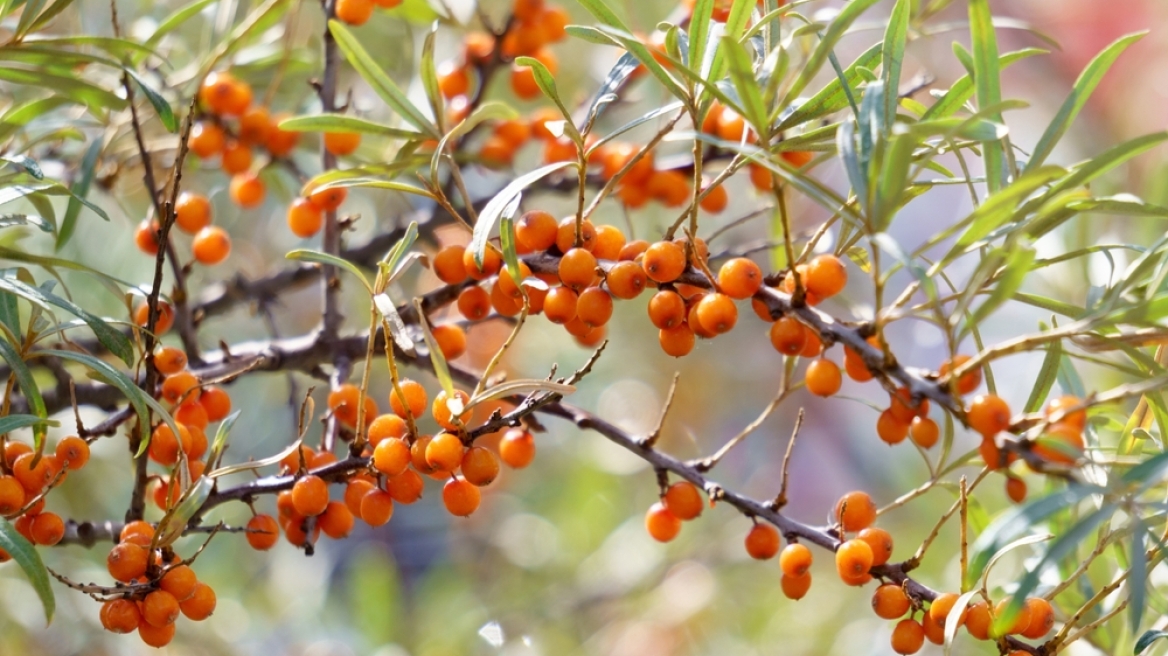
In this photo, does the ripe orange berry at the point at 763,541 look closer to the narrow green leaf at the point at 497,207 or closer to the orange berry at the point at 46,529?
the narrow green leaf at the point at 497,207

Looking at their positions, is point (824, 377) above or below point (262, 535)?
above

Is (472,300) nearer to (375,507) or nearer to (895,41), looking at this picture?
(375,507)

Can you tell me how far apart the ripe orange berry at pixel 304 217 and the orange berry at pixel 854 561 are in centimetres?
46

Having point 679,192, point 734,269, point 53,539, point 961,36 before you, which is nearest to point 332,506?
point 53,539

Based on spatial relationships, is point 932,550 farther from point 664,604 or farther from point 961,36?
point 961,36

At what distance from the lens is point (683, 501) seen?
0.56 meters

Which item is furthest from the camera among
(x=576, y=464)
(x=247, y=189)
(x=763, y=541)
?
(x=576, y=464)

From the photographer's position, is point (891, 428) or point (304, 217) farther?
point (304, 217)

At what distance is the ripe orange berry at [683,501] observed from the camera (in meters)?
0.56

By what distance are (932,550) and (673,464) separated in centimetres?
87

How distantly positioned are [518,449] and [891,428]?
0.23 m

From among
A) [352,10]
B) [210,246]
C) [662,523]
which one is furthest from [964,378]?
[210,246]

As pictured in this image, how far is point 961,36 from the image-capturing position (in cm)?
217

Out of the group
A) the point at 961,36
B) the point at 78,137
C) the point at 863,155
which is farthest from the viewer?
the point at 961,36
